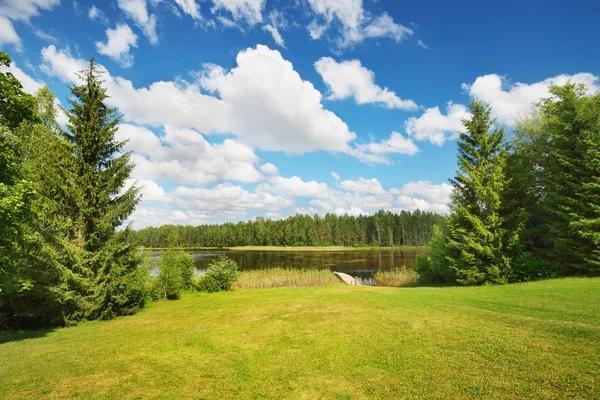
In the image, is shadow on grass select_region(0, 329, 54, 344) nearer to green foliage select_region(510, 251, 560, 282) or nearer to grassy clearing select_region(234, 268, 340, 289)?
grassy clearing select_region(234, 268, 340, 289)

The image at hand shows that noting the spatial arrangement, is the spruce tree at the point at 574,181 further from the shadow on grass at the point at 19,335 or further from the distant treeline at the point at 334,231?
the distant treeline at the point at 334,231

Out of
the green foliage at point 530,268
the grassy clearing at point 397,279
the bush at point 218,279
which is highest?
the green foliage at point 530,268

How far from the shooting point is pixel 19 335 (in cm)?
1408

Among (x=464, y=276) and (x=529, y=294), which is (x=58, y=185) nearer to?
(x=529, y=294)

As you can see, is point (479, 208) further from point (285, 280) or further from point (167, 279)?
point (167, 279)

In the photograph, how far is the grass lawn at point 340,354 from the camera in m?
6.61

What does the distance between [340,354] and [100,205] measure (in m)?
15.7

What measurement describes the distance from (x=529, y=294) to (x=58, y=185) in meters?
24.8

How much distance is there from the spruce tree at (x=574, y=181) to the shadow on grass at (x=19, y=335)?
99.6 feet

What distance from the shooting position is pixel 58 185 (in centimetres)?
1588

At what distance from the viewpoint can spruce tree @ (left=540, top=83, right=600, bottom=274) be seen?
18.9m

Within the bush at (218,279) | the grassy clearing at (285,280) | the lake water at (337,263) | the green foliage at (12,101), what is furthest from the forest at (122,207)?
the lake water at (337,263)

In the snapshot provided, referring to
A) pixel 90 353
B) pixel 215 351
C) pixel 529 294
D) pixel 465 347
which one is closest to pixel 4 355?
pixel 90 353

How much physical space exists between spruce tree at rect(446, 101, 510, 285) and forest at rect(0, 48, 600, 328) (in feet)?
0.26
